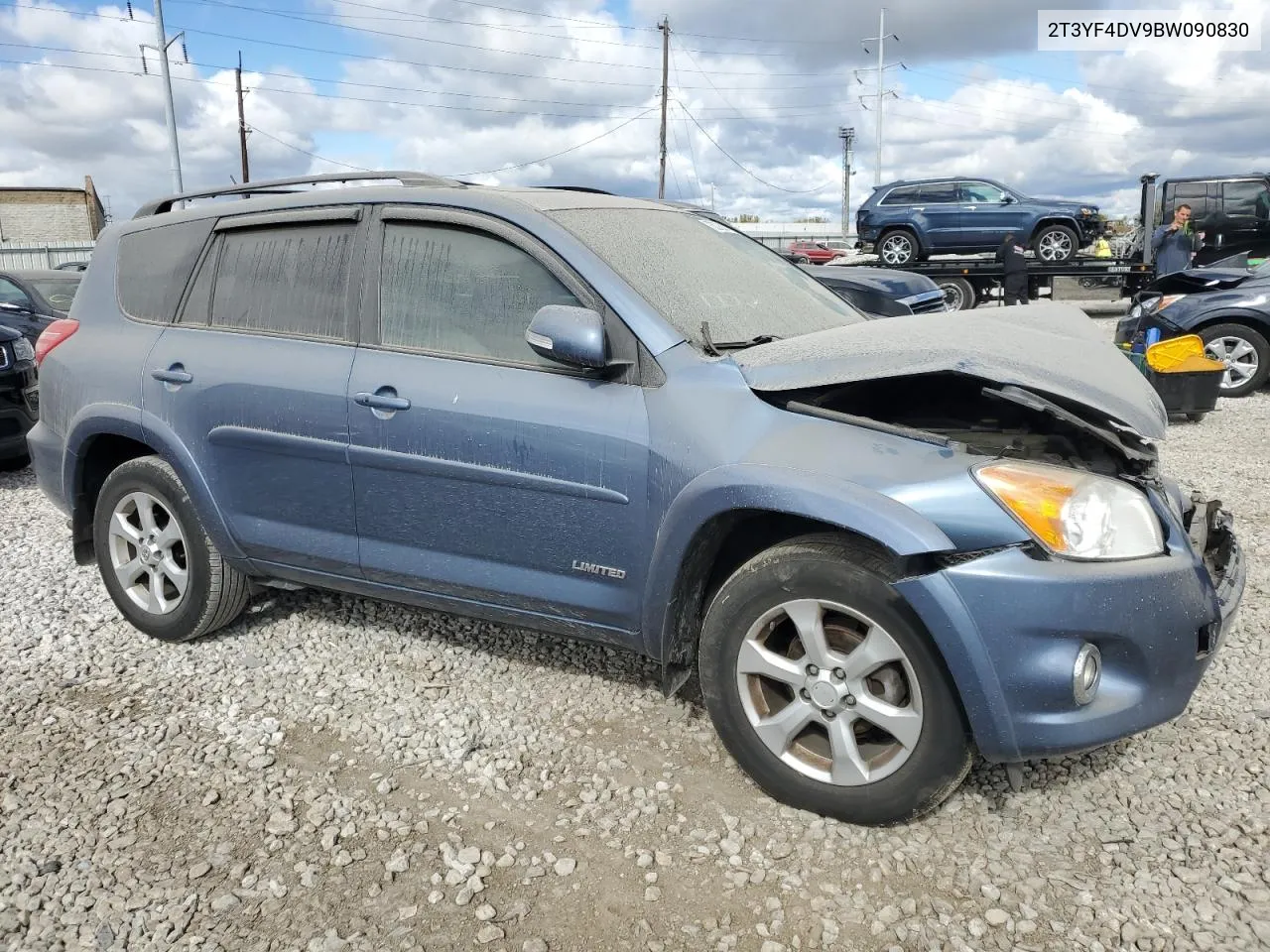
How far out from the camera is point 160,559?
407 centimetres

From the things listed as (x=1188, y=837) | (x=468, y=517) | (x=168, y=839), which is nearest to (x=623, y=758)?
(x=468, y=517)

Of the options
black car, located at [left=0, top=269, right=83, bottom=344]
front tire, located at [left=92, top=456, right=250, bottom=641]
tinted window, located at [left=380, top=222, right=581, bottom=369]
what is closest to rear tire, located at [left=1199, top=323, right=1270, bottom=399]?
tinted window, located at [left=380, top=222, right=581, bottom=369]

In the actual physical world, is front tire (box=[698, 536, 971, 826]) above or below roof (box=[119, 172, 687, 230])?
below

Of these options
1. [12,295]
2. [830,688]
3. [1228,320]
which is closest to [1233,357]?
[1228,320]

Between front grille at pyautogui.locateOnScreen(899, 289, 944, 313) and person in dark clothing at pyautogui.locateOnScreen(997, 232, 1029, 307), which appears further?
person in dark clothing at pyautogui.locateOnScreen(997, 232, 1029, 307)

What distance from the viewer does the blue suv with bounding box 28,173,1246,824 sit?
8.19 ft

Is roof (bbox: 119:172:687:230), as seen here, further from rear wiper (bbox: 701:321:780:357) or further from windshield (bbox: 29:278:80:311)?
windshield (bbox: 29:278:80:311)

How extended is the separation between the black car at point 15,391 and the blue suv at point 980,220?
48.6ft

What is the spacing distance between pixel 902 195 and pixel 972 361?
17.0 m

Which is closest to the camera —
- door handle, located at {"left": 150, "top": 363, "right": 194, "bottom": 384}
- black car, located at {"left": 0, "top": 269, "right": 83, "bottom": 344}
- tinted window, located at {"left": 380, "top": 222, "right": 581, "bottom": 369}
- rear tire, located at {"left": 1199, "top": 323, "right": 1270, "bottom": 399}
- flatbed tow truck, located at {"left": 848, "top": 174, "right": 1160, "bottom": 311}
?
tinted window, located at {"left": 380, "top": 222, "right": 581, "bottom": 369}

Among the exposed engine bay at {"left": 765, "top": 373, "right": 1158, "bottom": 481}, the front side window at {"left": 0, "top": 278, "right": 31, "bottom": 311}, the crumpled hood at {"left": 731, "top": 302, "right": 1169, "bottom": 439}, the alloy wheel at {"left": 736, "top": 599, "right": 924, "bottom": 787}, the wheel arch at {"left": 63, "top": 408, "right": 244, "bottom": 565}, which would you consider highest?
the front side window at {"left": 0, "top": 278, "right": 31, "bottom": 311}

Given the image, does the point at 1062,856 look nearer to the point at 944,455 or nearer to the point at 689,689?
the point at 944,455

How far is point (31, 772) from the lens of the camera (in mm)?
3141

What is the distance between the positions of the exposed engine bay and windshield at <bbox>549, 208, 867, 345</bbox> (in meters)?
0.44
